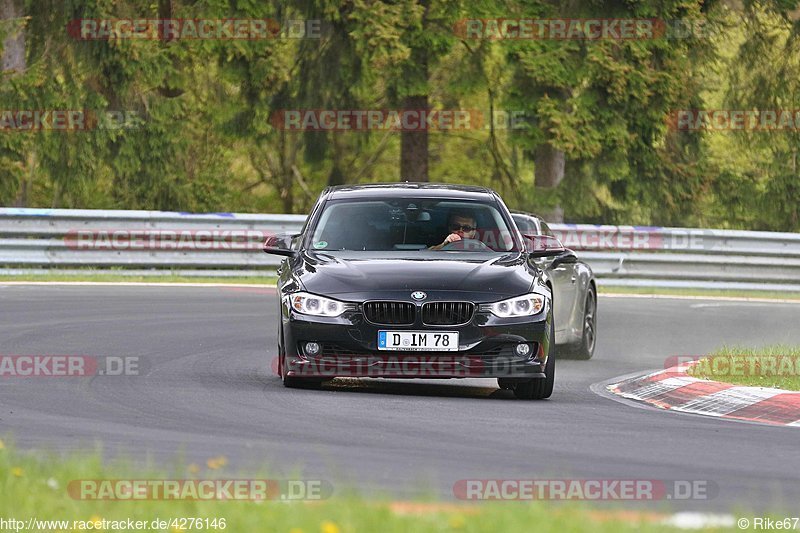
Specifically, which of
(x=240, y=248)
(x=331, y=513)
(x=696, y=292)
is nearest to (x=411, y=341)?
(x=331, y=513)

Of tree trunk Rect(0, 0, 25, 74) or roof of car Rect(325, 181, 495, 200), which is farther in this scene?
tree trunk Rect(0, 0, 25, 74)

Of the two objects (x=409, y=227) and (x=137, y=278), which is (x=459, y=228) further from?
(x=137, y=278)

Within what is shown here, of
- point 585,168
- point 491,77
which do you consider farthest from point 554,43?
point 491,77

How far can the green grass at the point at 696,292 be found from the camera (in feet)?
86.5

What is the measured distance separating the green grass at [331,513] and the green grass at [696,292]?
1919cm

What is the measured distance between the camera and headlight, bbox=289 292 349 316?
11.7 metres

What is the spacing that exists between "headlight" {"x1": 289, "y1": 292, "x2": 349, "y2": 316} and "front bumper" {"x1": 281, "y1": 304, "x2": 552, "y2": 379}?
0.04 m

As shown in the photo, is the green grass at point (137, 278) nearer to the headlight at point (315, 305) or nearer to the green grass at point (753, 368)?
the green grass at point (753, 368)

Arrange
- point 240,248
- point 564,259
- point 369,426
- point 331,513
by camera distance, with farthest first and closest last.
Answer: point 240,248 < point 564,259 < point 369,426 < point 331,513

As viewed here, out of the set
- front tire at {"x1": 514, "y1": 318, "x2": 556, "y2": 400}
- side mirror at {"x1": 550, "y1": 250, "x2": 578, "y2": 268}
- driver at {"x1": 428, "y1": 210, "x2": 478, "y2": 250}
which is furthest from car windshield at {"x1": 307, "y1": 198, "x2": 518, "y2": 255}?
side mirror at {"x1": 550, "y1": 250, "x2": 578, "y2": 268}

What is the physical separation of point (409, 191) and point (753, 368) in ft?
10.5

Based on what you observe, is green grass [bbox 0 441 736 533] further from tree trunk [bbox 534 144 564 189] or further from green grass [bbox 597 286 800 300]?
tree trunk [bbox 534 144 564 189]

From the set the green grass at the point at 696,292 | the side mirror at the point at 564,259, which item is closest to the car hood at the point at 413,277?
the side mirror at the point at 564,259

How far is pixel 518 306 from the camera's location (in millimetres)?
11805
